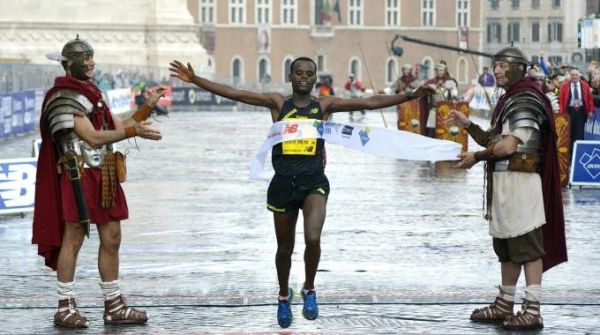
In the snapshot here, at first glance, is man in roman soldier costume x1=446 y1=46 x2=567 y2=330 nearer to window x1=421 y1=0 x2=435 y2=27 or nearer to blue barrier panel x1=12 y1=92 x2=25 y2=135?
blue barrier panel x1=12 y1=92 x2=25 y2=135

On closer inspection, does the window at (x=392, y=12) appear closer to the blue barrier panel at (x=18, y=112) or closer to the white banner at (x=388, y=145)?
the blue barrier panel at (x=18, y=112)

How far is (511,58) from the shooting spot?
12.0 meters

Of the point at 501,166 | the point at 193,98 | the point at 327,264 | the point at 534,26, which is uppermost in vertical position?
the point at 534,26

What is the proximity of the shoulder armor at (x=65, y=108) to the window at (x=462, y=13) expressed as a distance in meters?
131

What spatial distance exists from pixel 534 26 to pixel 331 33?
28.8m

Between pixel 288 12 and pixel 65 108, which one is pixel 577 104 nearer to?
pixel 65 108

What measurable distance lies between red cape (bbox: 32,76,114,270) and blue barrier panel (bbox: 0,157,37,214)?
849 cm

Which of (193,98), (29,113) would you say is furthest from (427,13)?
(29,113)

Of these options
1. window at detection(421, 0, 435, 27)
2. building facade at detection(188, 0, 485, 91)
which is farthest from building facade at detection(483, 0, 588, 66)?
window at detection(421, 0, 435, 27)

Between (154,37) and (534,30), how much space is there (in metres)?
79.6

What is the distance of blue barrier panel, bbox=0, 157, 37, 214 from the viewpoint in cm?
2053

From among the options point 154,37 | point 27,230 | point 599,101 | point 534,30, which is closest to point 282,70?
point 534,30

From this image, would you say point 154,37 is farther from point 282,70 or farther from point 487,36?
point 487,36

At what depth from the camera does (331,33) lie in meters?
135
